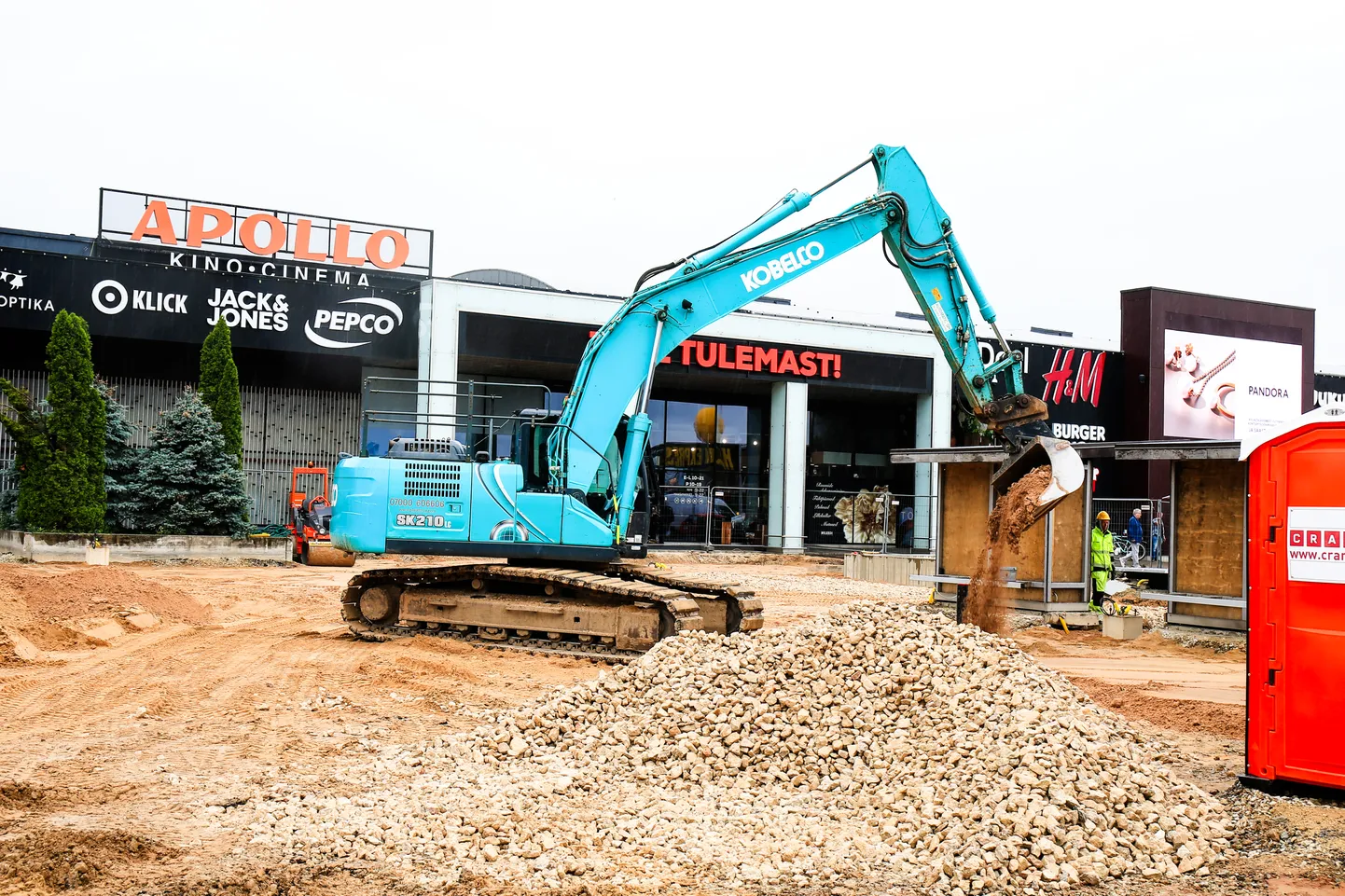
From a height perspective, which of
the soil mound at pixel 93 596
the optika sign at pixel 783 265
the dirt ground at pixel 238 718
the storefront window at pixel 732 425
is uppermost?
the optika sign at pixel 783 265

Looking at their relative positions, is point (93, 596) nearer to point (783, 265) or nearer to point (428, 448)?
point (428, 448)

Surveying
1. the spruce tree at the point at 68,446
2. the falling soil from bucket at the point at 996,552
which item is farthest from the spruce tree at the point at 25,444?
the falling soil from bucket at the point at 996,552

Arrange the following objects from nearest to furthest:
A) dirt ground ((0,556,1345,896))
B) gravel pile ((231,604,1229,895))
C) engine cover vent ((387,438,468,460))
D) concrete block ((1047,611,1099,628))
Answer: dirt ground ((0,556,1345,896)), gravel pile ((231,604,1229,895)), engine cover vent ((387,438,468,460)), concrete block ((1047,611,1099,628))

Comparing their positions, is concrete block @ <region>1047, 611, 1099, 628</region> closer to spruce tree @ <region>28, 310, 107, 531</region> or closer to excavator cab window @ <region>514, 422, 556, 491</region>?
excavator cab window @ <region>514, 422, 556, 491</region>

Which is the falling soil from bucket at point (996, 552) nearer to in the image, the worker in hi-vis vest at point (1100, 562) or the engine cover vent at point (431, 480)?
the worker in hi-vis vest at point (1100, 562)

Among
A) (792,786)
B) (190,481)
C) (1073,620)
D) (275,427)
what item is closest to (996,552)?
(1073,620)

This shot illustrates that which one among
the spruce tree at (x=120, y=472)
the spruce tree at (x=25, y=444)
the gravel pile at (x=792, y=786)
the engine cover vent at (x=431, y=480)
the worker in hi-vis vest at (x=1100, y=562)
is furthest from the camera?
the spruce tree at (x=120, y=472)

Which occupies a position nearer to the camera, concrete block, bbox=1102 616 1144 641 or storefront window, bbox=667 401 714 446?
concrete block, bbox=1102 616 1144 641

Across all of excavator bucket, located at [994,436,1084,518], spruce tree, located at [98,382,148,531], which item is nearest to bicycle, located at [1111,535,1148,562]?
excavator bucket, located at [994,436,1084,518]

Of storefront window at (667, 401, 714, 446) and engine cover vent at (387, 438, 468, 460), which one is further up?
storefront window at (667, 401, 714, 446)

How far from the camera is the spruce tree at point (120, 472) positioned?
23.8 m

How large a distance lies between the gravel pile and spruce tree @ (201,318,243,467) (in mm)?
18627

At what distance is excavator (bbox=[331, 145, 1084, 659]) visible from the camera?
41.1ft

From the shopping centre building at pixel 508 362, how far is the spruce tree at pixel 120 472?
1895 millimetres
